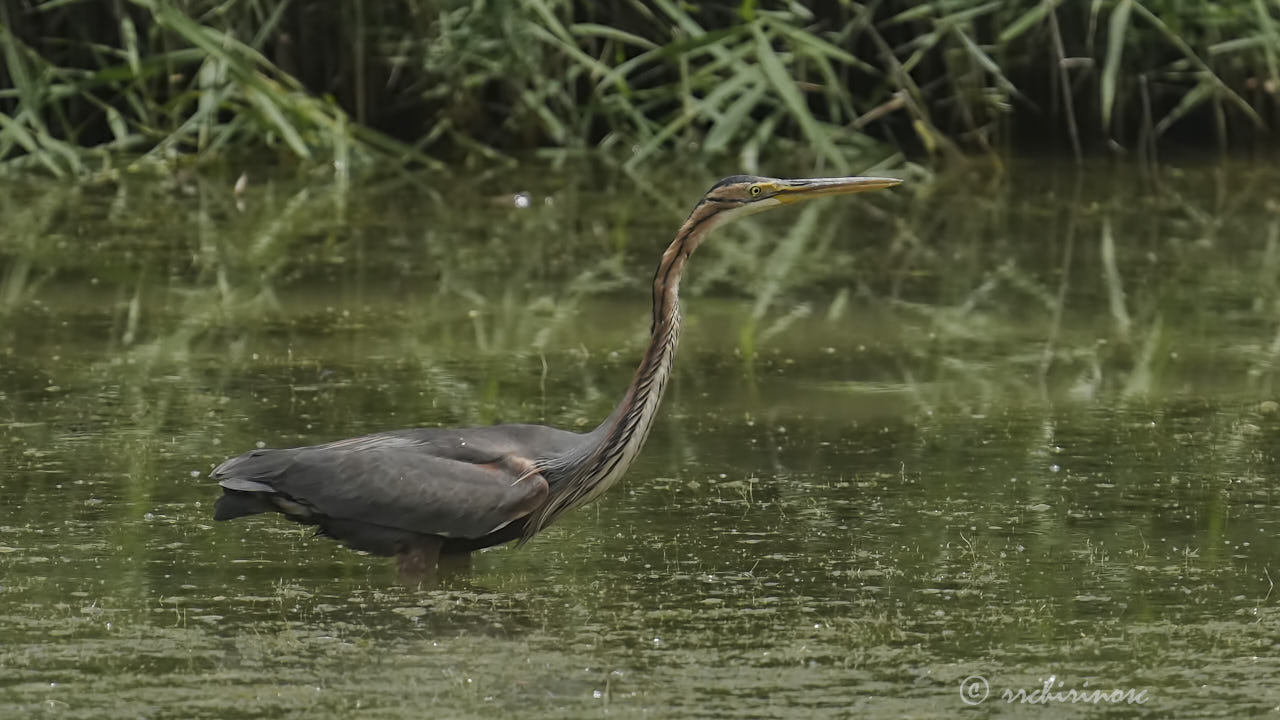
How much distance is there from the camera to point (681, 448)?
19.6 ft

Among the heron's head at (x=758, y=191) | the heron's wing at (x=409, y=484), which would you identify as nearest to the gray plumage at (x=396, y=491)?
the heron's wing at (x=409, y=484)

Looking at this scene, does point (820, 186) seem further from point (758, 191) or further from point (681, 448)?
point (681, 448)

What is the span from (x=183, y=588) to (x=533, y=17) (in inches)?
263

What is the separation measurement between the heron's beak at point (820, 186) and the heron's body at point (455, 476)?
3 cm

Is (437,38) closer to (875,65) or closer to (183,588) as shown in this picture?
(875,65)

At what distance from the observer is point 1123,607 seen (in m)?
4.49

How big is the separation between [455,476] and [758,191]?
1002mm

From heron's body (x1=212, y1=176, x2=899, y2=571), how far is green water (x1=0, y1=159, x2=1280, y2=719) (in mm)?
130

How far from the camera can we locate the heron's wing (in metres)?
4.63

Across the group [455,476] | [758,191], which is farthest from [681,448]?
[455,476]

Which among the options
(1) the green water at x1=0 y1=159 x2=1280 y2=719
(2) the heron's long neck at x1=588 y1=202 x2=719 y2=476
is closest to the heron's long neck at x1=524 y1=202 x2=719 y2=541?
(2) the heron's long neck at x1=588 y1=202 x2=719 y2=476

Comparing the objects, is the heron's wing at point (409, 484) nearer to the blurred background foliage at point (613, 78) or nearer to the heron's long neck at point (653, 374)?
the heron's long neck at point (653, 374)

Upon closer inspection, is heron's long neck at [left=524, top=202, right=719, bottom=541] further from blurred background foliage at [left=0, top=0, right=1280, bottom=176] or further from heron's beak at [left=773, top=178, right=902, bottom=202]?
blurred background foliage at [left=0, top=0, right=1280, bottom=176]

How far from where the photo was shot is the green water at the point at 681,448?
4.07 meters
